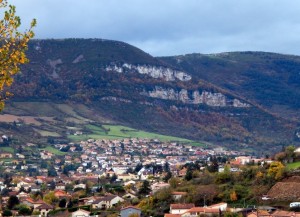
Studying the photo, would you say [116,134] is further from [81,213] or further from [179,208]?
[179,208]

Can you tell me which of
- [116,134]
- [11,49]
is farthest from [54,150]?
[11,49]

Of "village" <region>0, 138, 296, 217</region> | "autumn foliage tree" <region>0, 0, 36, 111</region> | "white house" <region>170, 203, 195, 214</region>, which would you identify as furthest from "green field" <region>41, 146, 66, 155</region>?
"autumn foliage tree" <region>0, 0, 36, 111</region>

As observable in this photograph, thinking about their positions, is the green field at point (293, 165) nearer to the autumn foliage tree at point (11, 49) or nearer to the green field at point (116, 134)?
the autumn foliage tree at point (11, 49)

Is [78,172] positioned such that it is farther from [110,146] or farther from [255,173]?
[255,173]

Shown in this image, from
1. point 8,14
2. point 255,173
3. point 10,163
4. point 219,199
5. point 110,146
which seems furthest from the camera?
point 110,146

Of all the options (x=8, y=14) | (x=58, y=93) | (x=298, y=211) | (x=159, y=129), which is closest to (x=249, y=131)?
(x=159, y=129)

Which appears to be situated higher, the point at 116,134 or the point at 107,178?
the point at 116,134

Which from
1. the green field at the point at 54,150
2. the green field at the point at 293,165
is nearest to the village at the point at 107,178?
the green field at the point at 54,150

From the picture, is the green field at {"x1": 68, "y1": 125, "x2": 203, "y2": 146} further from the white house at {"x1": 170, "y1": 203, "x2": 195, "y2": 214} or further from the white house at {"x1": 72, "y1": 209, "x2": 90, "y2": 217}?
the white house at {"x1": 170, "y1": 203, "x2": 195, "y2": 214}
